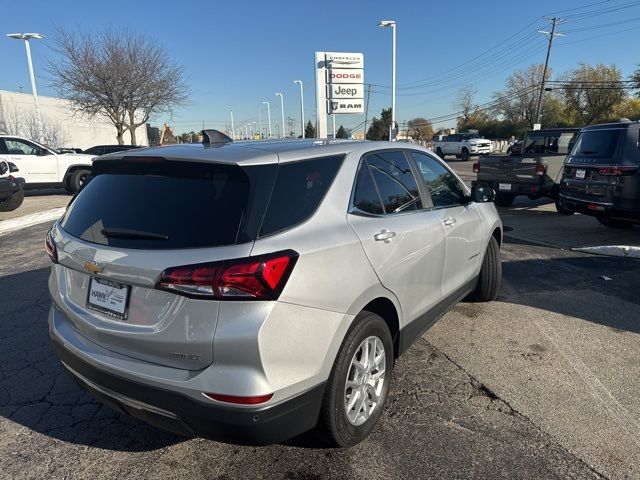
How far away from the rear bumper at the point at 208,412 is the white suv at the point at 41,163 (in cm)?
1373

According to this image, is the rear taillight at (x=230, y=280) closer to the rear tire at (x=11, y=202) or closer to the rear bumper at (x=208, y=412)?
the rear bumper at (x=208, y=412)

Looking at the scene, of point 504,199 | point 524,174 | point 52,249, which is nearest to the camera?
point 52,249

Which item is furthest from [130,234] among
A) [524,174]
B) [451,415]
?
[524,174]

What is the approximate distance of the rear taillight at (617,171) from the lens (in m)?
7.33

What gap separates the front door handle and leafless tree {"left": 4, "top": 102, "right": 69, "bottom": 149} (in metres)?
40.3

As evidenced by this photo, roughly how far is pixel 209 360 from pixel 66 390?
6.27 ft

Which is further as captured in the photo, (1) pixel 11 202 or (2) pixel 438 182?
(1) pixel 11 202

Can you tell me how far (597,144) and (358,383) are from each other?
7595 millimetres

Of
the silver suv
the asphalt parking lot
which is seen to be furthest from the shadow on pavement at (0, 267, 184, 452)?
the silver suv

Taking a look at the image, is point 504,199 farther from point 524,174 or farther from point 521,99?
point 521,99

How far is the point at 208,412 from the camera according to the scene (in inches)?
80.0

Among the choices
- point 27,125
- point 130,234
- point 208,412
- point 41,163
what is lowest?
point 208,412

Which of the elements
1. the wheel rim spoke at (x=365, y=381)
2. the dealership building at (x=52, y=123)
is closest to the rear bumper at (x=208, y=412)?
the wheel rim spoke at (x=365, y=381)

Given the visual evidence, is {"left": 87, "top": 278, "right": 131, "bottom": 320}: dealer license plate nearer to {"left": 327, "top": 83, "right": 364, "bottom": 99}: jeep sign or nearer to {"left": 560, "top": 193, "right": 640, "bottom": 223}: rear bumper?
{"left": 560, "top": 193, "right": 640, "bottom": 223}: rear bumper
